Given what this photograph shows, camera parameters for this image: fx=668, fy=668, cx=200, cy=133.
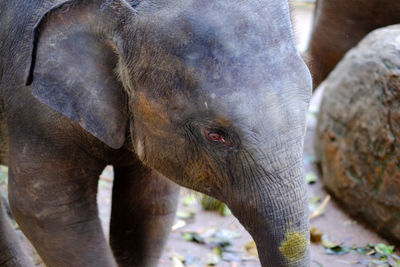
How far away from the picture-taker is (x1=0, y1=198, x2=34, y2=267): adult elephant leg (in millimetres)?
3248

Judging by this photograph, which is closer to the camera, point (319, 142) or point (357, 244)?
point (357, 244)

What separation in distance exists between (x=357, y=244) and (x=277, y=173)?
2380 mm

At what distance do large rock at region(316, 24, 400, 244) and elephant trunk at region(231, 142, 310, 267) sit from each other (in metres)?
2.08

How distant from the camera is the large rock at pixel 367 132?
407 cm

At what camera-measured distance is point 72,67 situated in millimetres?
2361

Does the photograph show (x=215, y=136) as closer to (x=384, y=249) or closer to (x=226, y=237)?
(x=384, y=249)

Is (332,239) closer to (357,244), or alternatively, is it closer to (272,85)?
(357,244)

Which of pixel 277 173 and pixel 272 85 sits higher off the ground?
pixel 272 85

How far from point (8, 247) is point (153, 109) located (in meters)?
1.42

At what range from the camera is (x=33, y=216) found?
266 cm

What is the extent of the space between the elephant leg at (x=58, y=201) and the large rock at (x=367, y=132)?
2.03 m

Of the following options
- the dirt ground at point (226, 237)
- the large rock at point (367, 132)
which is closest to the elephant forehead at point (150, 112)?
the dirt ground at point (226, 237)

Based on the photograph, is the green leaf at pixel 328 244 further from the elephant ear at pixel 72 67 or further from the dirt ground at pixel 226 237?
the elephant ear at pixel 72 67

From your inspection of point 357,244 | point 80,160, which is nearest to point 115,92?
point 80,160
